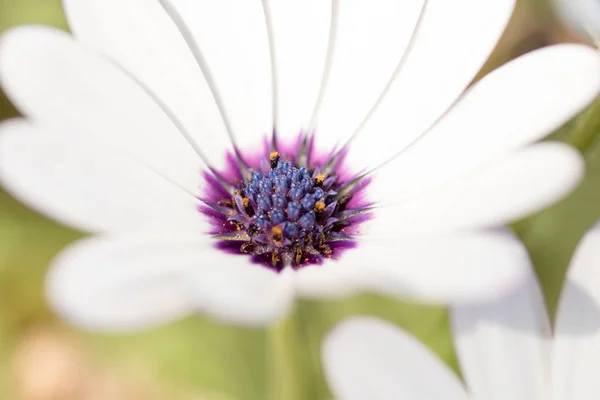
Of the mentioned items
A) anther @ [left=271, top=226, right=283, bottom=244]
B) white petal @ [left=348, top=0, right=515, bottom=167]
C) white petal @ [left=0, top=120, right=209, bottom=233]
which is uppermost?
white petal @ [left=348, top=0, right=515, bottom=167]

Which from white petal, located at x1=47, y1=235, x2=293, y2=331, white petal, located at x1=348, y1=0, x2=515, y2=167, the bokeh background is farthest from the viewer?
the bokeh background

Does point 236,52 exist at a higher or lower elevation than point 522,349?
higher

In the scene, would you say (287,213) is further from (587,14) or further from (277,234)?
(587,14)

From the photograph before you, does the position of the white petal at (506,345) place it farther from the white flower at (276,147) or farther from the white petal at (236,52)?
the white petal at (236,52)

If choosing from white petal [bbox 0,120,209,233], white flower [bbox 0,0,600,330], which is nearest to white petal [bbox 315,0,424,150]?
white flower [bbox 0,0,600,330]

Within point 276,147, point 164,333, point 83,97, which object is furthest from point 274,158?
point 164,333

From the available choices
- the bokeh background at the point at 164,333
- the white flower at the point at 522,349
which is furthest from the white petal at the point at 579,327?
the bokeh background at the point at 164,333

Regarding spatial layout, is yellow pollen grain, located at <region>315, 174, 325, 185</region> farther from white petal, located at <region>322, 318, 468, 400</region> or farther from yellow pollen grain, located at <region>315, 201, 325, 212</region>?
white petal, located at <region>322, 318, 468, 400</region>
